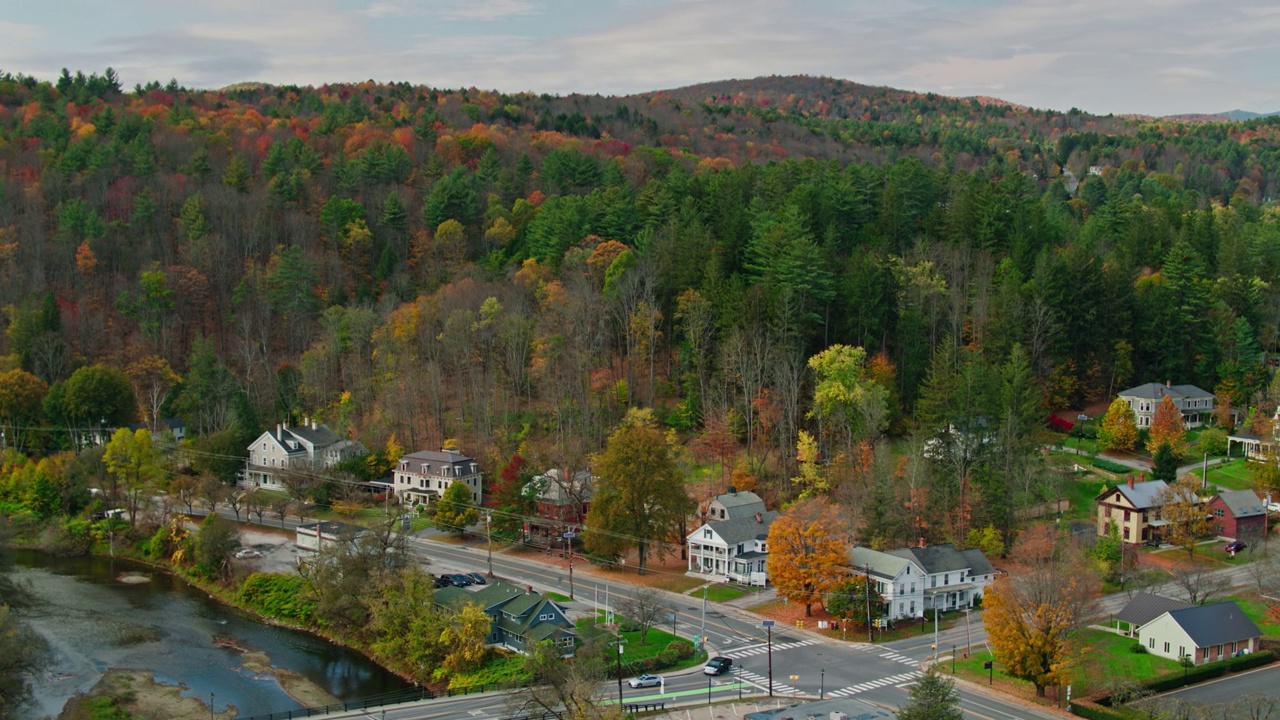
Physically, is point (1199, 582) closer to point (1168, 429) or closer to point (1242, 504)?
point (1242, 504)

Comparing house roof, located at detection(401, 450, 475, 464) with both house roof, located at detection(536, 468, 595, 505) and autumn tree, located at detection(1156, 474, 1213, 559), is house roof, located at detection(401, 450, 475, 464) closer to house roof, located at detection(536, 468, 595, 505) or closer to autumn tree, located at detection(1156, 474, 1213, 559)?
house roof, located at detection(536, 468, 595, 505)

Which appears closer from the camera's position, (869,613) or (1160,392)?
(869,613)

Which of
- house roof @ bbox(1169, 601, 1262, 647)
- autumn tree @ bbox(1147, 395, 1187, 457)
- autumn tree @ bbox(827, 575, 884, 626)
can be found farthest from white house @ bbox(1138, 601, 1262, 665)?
autumn tree @ bbox(1147, 395, 1187, 457)

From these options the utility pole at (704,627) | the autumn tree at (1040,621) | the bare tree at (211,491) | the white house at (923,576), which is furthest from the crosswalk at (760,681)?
the bare tree at (211,491)

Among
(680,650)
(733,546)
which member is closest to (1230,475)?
(733,546)

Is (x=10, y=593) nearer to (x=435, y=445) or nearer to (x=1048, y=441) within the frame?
(x=435, y=445)
